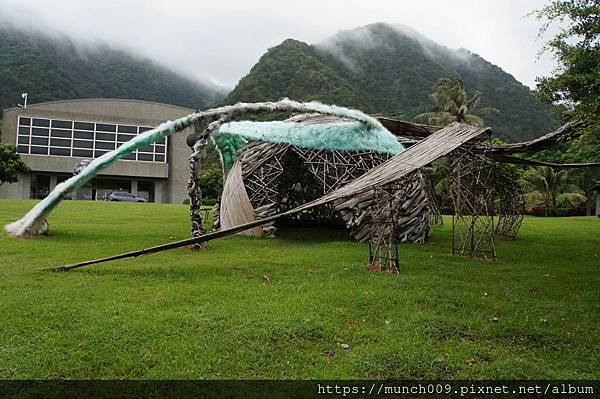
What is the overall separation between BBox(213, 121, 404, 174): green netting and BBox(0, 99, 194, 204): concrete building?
35.4 meters

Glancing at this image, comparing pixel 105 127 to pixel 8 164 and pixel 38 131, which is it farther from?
pixel 8 164

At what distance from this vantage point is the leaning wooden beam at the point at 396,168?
24.2 ft

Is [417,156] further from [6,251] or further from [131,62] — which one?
[131,62]

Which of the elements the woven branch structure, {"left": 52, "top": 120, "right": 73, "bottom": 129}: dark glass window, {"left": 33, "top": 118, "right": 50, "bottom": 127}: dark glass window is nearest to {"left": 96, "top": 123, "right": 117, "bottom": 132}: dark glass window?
{"left": 52, "top": 120, "right": 73, "bottom": 129}: dark glass window

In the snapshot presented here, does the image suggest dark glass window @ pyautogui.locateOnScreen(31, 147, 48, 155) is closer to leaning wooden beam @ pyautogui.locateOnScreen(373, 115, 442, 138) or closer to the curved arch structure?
the curved arch structure

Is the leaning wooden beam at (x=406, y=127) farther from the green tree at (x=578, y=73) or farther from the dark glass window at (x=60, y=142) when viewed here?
the dark glass window at (x=60, y=142)

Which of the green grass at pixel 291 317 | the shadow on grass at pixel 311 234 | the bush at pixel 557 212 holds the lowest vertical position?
the green grass at pixel 291 317

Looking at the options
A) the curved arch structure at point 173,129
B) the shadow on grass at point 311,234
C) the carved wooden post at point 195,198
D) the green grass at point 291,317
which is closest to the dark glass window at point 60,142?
the shadow on grass at point 311,234

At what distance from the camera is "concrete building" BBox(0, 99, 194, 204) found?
Answer: 45.1 metres

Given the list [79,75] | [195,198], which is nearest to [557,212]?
[195,198]

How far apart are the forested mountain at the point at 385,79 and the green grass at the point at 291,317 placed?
34.8m

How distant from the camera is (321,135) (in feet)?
43.5

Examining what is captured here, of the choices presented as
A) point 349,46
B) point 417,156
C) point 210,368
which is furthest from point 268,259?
point 349,46

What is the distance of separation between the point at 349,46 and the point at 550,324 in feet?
211
